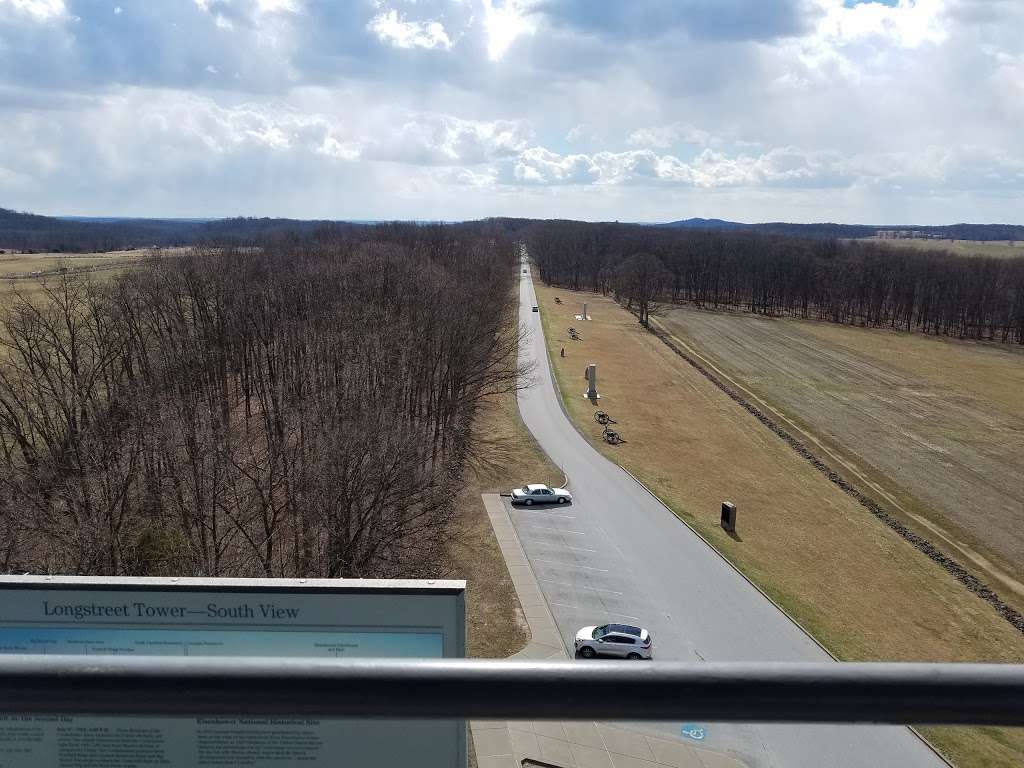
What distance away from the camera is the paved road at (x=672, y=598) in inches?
712

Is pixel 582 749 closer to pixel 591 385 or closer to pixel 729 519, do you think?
pixel 729 519

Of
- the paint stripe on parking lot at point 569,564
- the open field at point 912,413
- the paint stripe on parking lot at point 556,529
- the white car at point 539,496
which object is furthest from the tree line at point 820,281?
the paint stripe on parking lot at point 569,564

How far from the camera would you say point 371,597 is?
5.21 metres

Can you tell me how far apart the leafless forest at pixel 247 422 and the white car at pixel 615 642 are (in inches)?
220

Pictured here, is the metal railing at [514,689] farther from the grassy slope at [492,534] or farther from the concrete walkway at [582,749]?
the grassy slope at [492,534]

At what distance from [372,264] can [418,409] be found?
1305 centimetres

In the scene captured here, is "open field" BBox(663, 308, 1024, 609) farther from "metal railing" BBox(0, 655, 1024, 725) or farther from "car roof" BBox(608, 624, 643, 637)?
"metal railing" BBox(0, 655, 1024, 725)

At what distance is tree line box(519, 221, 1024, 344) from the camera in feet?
343

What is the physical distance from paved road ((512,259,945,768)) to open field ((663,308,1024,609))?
1297 cm

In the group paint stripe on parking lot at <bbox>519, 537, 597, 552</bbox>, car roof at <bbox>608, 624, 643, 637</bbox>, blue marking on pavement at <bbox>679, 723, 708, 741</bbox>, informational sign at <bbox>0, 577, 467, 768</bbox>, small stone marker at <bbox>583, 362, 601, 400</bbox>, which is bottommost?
blue marking on pavement at <bbox>679, 723, 708, 741</bbox>

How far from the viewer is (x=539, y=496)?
34062 mm

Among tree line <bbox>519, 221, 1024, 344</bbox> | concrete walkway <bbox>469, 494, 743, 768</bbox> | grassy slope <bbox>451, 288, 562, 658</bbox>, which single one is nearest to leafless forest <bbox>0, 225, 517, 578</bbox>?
grassy slope <bbox>451, 288, 562, 658</bbox>

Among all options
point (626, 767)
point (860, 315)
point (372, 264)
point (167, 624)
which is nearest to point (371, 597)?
point (167, 624)

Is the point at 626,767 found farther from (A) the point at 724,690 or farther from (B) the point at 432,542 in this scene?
(A) the point at 724,690
